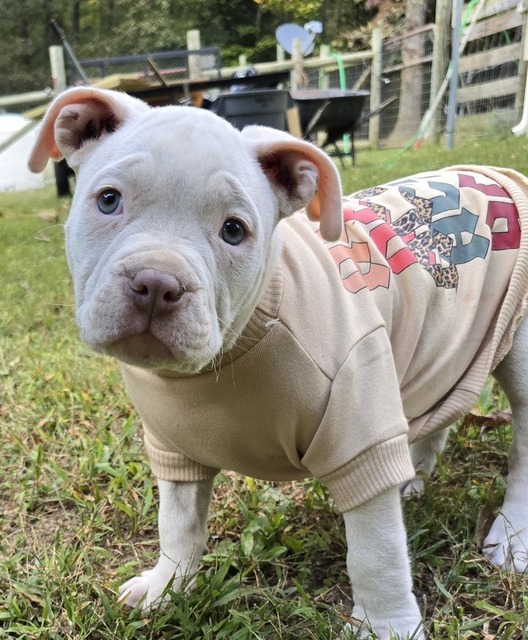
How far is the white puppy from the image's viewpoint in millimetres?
1685

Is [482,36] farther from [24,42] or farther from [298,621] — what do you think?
[24,42]

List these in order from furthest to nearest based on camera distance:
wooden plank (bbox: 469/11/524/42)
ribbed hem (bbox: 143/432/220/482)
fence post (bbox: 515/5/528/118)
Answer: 1. wooden plank (bbox: 469/11/524/42)
2. fence post (bbox: 515/5/528/118)
3. ribbed hem (bbox: 143/432/220/482)

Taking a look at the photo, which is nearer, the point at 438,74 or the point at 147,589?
the point at 147,589

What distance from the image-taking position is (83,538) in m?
2.54

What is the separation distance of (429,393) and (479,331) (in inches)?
11.4

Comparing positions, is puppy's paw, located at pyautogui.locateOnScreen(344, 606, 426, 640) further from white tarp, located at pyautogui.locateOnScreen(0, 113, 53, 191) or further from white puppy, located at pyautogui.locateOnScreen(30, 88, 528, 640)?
white tarp, located at pyautogui.locateOnScreen(0, 113, 53, 191)

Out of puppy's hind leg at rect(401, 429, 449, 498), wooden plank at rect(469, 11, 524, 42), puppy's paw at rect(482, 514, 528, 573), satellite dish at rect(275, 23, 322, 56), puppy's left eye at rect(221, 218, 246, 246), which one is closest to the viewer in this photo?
puppy's left eye at rect(221, 218, 246, 246)

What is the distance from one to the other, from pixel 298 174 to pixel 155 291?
2.16 ft

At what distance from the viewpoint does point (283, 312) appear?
1915mm

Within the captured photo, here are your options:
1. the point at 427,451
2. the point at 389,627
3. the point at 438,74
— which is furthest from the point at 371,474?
the point at 438,74

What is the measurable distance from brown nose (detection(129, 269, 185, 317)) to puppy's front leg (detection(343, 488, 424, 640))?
85 centimetres

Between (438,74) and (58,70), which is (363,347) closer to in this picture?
(438,74)

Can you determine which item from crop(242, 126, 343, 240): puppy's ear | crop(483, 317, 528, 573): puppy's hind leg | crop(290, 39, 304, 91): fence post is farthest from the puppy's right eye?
crop(290, 39, 304, 91): fence post

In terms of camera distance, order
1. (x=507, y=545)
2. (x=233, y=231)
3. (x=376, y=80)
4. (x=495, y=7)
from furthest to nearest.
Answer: (x=376, y=80)
(x=495, y=7)
(x=507, y=545)
(x=233, y=231)
